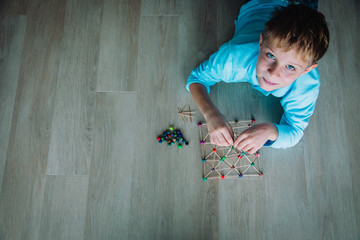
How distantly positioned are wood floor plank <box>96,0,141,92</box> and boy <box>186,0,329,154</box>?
1.50 feet

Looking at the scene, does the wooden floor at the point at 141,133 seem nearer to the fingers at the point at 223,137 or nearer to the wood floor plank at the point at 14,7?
the wood floor plank at the point at 14,7

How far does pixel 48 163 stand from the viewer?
127 cm

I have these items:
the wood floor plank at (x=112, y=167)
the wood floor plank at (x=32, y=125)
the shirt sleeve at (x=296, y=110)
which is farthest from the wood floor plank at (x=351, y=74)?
the wood floor plank at (x=32, y=125)

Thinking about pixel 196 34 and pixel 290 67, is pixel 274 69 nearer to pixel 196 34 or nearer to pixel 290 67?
pixel 290 67

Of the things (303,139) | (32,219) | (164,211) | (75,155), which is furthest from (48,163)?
(303,139)

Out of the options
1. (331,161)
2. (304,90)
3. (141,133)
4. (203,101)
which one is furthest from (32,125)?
(331,161)

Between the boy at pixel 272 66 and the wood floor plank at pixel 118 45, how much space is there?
0.46 metres

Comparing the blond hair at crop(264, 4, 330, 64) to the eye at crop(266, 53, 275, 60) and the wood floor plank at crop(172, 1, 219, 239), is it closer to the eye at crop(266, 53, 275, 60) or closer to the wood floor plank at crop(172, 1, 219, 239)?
the eye at crop(266, 53, 275, 60)

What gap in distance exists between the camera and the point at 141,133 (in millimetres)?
1279

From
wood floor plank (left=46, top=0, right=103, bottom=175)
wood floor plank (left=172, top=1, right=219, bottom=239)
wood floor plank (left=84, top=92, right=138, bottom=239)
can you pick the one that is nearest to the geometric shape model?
wood floor plank (left=172, top=1, right=219, bottom=239)

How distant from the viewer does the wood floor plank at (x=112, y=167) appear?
1.19 m

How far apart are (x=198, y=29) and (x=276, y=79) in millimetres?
755

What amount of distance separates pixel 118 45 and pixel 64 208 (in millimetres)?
1010

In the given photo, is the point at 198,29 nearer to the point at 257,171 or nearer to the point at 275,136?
the point at 275,136
